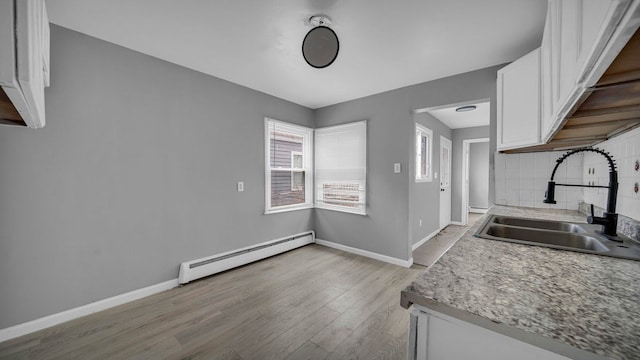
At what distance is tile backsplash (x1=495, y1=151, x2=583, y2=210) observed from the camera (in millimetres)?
2176

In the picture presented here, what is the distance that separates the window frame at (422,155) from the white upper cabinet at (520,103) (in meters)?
1.95

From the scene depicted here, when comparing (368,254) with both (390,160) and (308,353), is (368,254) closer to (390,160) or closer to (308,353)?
(390,160)

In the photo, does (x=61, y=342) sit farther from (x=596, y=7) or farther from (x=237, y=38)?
(x=596, y=7)

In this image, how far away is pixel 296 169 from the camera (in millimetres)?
3889

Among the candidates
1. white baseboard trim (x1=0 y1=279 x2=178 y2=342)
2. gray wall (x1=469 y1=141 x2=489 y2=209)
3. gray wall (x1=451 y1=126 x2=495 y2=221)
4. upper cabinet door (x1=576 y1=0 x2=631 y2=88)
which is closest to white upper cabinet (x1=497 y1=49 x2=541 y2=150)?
upper cabinet door (x1=576 y1=0 x2=631 y2=88)

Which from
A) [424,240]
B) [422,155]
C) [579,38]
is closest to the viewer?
[579,38]

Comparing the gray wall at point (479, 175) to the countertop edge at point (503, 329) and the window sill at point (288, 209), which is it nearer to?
the window sill at point (288, 209)

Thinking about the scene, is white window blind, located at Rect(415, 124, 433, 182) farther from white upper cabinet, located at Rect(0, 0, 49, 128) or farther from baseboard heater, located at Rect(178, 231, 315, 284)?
white upper cabinet, located at Rect(0, 0, 49, 128)

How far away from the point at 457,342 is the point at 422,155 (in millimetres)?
4177

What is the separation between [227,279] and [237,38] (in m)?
2.53

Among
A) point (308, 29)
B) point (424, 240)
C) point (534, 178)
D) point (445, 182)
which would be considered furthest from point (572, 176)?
point (445, 182)

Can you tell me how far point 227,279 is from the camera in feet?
8.89

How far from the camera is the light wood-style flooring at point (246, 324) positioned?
5.35ft

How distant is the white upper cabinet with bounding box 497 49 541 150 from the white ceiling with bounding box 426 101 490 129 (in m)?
1.89
